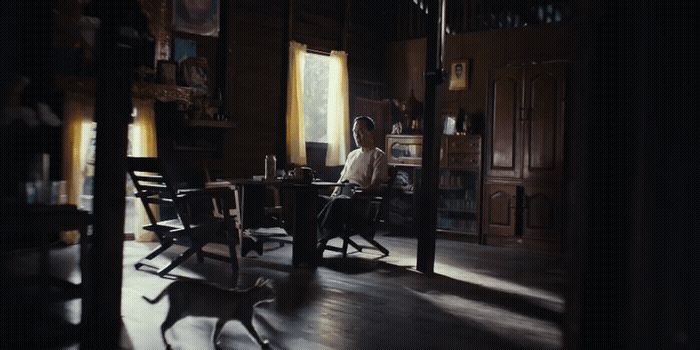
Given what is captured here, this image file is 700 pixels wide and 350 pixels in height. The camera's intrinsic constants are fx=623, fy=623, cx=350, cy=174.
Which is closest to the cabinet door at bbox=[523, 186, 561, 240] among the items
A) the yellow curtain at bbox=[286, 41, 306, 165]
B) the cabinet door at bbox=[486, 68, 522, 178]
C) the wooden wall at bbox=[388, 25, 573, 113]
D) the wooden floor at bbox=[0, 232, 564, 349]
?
the cabinet door at bbox=[486, 68, 522, 178]

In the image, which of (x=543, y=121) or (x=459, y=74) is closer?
(x=543, y=121)

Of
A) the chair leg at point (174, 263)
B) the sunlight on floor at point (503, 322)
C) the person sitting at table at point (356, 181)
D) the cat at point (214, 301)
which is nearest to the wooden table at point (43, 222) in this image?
the cat at point (214, 301)

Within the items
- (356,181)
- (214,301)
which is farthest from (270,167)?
(214,301)

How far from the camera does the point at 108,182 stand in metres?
1.58

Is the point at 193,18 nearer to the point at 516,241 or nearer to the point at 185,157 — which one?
the point at 185,157

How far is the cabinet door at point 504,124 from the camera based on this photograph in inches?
283

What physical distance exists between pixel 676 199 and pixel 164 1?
6.12 meters

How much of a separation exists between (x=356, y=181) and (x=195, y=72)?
226 cm

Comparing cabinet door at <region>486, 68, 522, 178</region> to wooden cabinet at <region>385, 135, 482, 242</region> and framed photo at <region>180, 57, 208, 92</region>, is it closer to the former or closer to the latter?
wooden cabinet at <region>385, 135, 482, 242</region>

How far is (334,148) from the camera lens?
8.41m

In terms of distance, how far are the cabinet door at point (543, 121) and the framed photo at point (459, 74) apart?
46.5 inches

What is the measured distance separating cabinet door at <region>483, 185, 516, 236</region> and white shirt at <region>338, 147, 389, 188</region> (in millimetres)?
1925

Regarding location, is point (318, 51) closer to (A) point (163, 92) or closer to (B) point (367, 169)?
(A) point (163, 92)

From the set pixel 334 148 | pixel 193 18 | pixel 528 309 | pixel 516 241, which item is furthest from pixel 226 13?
pixel 528 309
